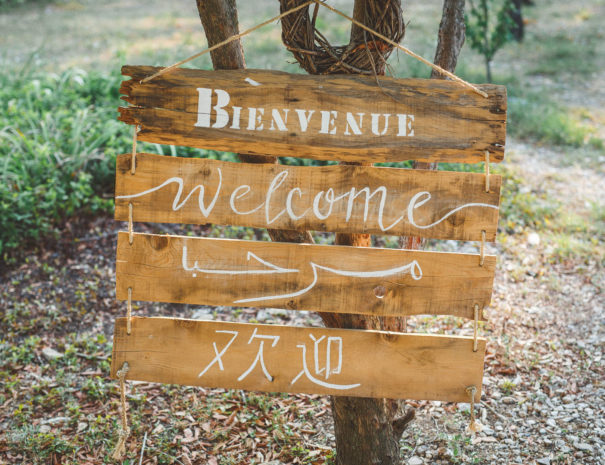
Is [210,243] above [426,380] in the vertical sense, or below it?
above

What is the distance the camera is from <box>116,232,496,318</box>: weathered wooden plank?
1984 millimetres

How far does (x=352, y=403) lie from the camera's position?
2359mm

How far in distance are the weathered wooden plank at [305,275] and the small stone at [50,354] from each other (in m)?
1.78

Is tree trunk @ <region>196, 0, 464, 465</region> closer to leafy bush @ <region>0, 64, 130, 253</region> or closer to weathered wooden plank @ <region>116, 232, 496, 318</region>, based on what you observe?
weathered wooden plank @ <region>116, 232, 496, 318</region>

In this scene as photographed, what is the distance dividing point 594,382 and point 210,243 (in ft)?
8.03

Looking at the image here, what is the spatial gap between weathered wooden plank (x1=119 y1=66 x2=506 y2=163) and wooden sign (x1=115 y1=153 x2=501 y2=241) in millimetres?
91

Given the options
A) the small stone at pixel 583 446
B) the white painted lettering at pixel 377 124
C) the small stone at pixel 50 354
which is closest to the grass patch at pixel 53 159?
the small stone at pixel 50 354

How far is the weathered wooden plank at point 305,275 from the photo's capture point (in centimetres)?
198

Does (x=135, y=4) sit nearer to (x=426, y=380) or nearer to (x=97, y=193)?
(x=97, y=193)

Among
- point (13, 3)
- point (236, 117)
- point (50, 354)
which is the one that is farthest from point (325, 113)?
point (13, 3)

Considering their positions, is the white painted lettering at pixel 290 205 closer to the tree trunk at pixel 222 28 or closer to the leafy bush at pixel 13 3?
the tree trunk at pixel 222 28

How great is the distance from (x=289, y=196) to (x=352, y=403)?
98 centimetres

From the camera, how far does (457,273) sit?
198 centimetres

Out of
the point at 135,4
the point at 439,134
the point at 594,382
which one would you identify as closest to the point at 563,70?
the point at 594,382
